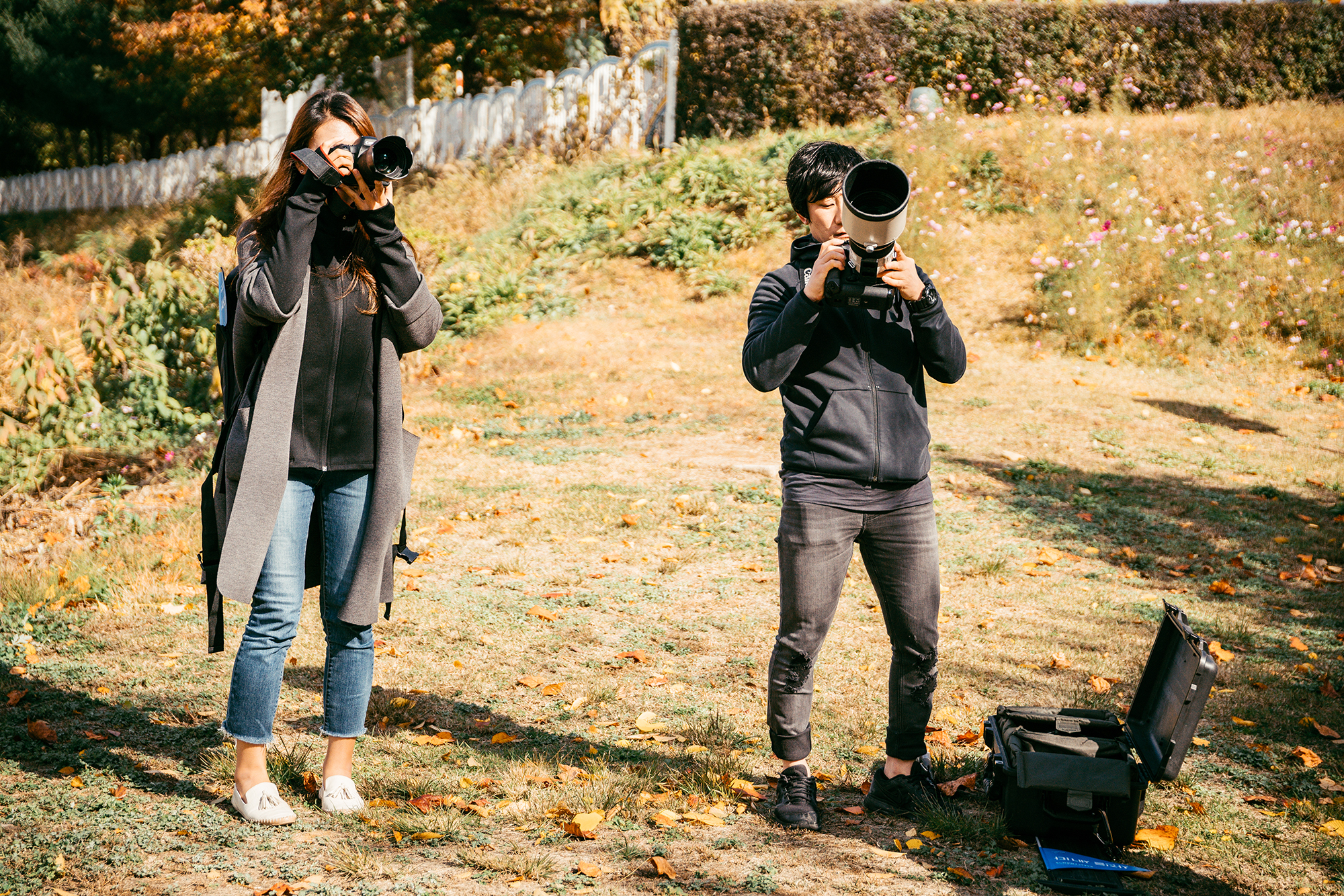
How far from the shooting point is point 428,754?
141 inches

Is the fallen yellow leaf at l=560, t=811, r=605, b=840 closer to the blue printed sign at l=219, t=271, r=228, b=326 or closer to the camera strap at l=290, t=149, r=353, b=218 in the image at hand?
the blue printed sign at l=219, t=271, r=228, b=326

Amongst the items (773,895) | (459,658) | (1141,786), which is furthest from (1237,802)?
(459,658)

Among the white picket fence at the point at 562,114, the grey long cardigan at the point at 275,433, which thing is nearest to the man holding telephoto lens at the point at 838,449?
the grey long cardigan at the point at 275,433

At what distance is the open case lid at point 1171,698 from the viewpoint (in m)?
2.77

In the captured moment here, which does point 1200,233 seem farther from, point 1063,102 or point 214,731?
point 214,731

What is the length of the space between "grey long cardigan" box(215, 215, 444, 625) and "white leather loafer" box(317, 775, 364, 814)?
0.49 meters

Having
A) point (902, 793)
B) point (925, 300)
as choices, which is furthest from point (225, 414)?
point (902, 793)

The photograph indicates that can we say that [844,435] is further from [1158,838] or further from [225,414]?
[225,414]

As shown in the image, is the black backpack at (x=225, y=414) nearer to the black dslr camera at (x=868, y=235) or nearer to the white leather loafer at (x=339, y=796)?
the white leather loafer at (x=339, y=796)

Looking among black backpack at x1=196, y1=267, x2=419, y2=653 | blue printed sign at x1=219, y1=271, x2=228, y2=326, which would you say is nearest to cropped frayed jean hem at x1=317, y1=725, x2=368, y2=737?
black backpack at x1=196, y1=267, x2=419, y2=653

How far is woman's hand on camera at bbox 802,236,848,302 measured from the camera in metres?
2.86

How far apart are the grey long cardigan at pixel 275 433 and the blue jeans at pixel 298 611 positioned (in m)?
0.04

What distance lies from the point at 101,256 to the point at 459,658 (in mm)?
15864

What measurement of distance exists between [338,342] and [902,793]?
2.11 metres
